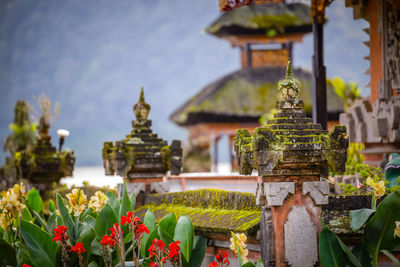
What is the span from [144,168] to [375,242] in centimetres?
390

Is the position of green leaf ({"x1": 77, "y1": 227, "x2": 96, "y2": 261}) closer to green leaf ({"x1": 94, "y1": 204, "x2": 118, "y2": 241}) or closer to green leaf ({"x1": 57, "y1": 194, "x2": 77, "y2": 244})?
green leaf ({"x1": 94, "y1": 204, "x2": 118, "y2": 241})

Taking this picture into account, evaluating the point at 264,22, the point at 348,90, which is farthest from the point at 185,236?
the point at 264,22

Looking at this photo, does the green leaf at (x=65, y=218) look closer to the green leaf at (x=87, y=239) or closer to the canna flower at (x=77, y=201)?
the green leaf at (x=87, y=239)

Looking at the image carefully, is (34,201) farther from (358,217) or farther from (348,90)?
(348,90)

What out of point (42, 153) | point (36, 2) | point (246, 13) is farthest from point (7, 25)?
point (42, 153)

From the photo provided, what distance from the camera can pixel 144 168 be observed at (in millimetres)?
8375

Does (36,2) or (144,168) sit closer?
(144,168)

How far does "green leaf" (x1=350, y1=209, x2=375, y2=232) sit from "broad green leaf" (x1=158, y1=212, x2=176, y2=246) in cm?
167

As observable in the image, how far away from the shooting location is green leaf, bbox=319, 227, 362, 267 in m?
5.09

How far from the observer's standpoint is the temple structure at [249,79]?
26984 millimetres

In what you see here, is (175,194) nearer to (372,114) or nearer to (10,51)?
(372,114)

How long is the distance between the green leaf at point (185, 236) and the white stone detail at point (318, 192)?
1.15 metres

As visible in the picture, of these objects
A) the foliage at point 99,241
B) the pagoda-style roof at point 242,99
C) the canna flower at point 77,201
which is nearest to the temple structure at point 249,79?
the pagoda-style roof at point 242,99

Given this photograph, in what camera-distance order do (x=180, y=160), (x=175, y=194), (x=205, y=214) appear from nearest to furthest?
(x=205, y=214) < (x=175, y=194) < (x=180, y=160)
